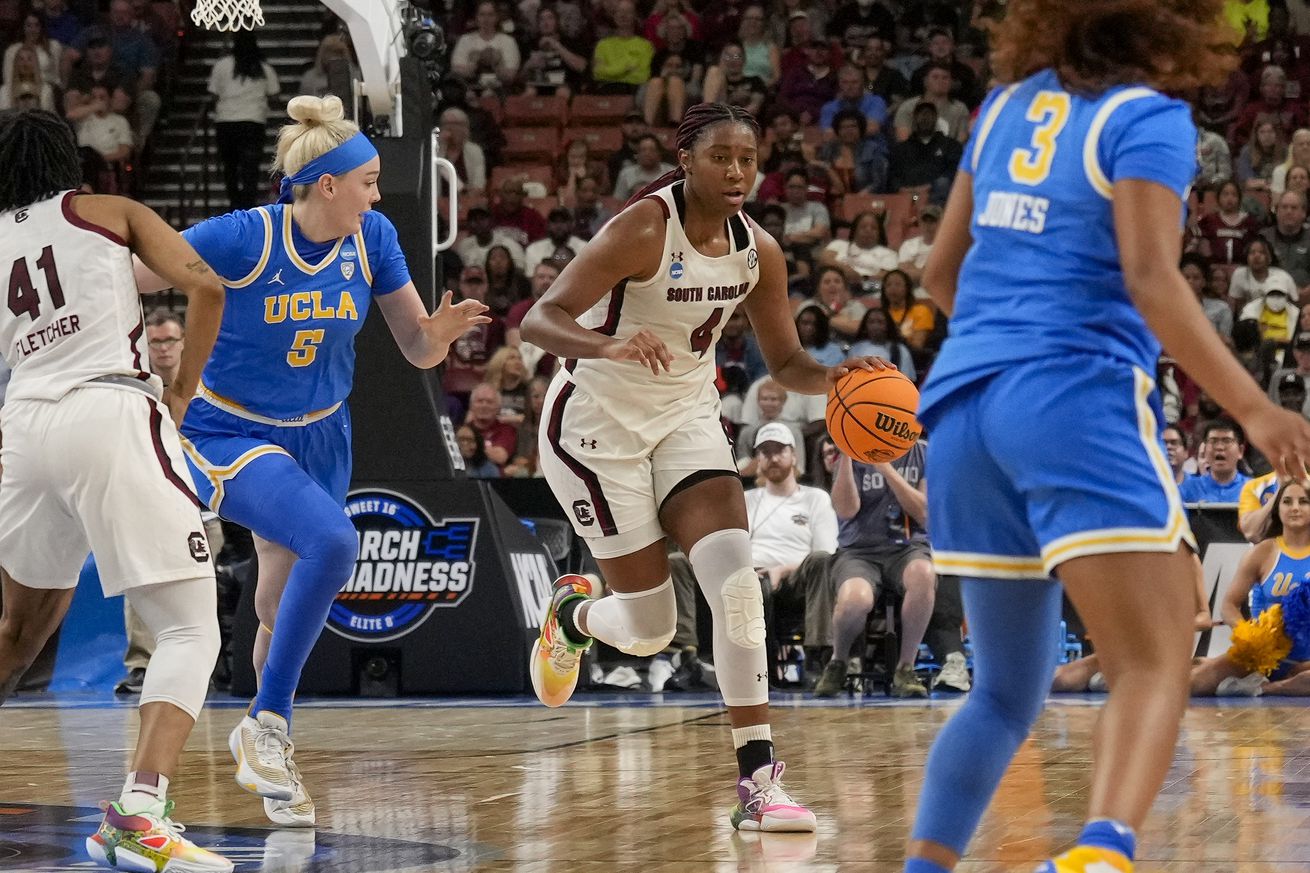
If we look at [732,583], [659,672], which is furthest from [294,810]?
[659,672]

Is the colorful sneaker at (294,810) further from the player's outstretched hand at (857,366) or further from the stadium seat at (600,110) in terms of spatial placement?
the stadium seat at (600,110)

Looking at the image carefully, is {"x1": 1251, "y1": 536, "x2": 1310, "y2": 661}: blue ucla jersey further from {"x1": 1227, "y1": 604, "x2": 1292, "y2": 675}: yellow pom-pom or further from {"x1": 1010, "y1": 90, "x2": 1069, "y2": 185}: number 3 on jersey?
{"x1": 1010, "y1": 90, "x2": 1069, "y2": 185}: number 3 on jersey

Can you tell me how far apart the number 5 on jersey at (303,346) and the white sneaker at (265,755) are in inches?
43.5

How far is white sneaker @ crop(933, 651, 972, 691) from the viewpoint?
9.60 m

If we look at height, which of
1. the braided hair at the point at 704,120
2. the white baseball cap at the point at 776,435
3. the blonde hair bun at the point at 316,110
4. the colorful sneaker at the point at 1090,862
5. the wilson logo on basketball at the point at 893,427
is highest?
the blonde hair bun at the point at 316,110

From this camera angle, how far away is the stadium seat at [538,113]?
16969 millimetres

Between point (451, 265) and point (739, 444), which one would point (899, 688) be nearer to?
point (739, 444)

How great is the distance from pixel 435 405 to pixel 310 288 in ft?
12.5

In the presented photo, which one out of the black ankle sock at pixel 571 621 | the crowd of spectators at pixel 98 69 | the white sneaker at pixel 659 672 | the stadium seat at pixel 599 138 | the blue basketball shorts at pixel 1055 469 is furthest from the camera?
the stadium seat at pixel 599 138

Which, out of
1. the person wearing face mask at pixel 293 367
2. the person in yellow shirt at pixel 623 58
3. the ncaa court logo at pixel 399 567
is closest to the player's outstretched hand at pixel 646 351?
the person wearing face mask at pixel 293 367

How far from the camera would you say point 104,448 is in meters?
4.27

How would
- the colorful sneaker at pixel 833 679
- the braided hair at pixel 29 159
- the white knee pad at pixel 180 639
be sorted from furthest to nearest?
1. the colorful sneaker at pixel 833 679
2. the braided hair at pixel 29 159
3. the white knee pad at pixel 180 639

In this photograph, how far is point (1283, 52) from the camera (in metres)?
16.0

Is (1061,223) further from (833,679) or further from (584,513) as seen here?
(833,679)
